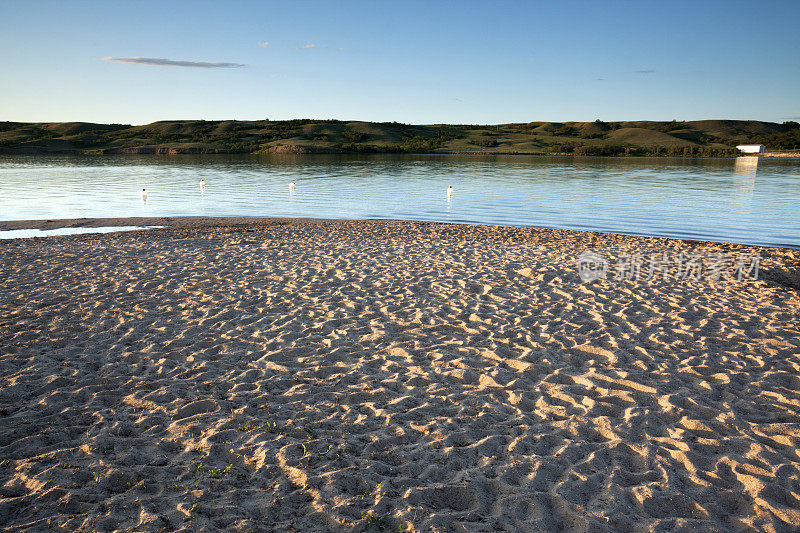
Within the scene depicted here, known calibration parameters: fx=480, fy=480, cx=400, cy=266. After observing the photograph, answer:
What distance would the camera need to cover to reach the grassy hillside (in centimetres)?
12475

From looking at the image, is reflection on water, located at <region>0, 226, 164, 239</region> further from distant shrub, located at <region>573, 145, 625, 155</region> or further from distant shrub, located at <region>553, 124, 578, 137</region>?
distant shrub, located at <region>553, 124, 578, 137</region>

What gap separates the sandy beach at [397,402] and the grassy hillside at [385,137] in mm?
116503

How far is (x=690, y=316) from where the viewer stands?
926 cm

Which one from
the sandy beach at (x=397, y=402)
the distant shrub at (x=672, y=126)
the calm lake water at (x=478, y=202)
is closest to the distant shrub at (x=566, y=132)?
the distant shrub at (x=672, y=126)

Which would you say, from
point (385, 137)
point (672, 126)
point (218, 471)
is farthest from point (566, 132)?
point (218, 471)

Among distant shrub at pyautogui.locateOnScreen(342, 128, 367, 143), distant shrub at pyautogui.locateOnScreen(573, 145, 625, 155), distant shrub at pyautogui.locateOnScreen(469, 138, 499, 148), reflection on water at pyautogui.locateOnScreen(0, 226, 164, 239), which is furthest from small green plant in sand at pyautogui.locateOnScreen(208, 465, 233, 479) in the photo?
distant shrub at pyautogui.locateOnScreen(342, 128, 367, 143)

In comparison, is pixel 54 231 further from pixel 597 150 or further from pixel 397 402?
pixel 597 150

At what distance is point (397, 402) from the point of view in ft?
20.3

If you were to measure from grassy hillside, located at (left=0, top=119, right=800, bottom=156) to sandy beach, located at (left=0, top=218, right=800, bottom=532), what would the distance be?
116503 millimetres

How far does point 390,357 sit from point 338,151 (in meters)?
121

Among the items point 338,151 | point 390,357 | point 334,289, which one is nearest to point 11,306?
point 334,289

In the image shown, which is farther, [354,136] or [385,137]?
[385,137]

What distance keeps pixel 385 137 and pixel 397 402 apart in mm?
155472

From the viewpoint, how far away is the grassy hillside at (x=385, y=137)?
124750mm
